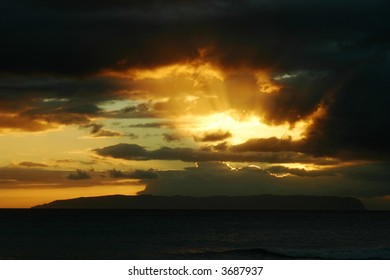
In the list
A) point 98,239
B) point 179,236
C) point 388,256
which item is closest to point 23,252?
point 98,239

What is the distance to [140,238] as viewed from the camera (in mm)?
85125

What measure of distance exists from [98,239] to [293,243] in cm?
2603

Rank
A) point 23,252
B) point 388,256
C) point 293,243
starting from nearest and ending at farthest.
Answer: point 388,256
point 23,252
point 293,243
